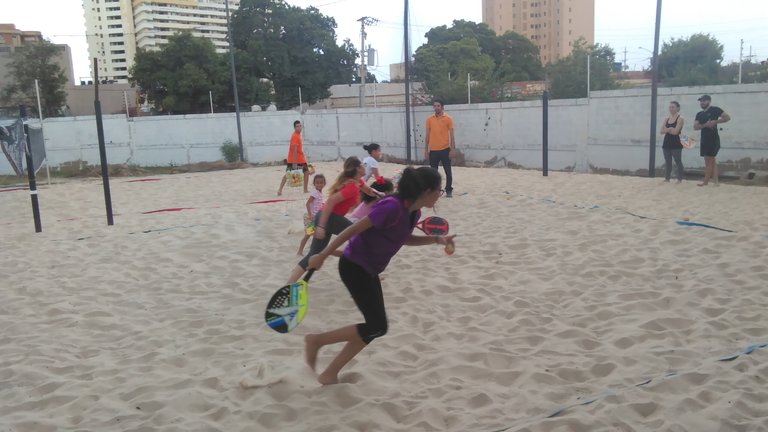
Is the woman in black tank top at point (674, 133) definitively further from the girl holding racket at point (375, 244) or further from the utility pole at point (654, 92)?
the girl holding racket at point (375, 244)

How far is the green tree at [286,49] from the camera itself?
141ft

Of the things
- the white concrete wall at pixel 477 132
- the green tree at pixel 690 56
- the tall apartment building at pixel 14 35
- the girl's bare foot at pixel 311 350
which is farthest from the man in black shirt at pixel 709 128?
the tall apartment building at pixel 14 35

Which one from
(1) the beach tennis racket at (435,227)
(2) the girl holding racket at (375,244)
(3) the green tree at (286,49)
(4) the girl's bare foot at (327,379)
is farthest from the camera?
(3) the green tree at (286,49)

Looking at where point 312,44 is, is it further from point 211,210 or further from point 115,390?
point 115,390

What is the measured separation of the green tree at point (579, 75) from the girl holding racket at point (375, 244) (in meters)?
23.4

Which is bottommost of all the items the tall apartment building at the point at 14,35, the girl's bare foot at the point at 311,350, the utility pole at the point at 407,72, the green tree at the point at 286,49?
the girl's bare foot at the point at 311,350

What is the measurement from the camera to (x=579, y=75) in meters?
27.5

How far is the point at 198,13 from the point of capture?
4552 inches

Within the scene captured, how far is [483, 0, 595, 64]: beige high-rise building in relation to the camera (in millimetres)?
101000

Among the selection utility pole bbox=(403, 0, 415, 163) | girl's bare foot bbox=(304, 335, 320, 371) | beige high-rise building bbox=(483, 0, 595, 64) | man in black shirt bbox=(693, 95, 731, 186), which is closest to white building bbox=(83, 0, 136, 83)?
beige high-rise building bbox=(483, 0, 595, 64)

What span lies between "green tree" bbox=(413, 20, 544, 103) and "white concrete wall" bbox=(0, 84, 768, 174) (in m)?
5.71

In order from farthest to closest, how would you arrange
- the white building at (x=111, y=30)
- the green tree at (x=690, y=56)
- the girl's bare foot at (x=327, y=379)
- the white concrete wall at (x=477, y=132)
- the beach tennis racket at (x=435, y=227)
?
the white building at (x=111, y=30), the green tree at (x=690, y=56), the white concrete wall at (x=477, y=132), the beach tennis racket at (x=435, y=227), the girl's bare foot at (x=327, y=379)

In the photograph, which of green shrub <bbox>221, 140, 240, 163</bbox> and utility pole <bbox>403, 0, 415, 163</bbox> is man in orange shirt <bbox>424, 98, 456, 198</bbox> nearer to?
utility pole <bbox>403, 0, 415, 163</bbox>

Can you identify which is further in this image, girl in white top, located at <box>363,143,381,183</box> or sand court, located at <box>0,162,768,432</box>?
girl in white top, located at <box>363,143,381,183</box>
